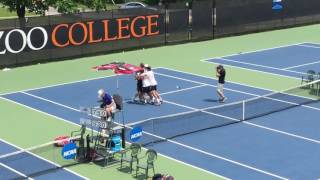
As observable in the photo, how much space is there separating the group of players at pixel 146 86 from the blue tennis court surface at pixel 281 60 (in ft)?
26.8

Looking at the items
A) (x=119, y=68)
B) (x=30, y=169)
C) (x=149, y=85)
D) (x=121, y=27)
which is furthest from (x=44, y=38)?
(x=30, y=169)

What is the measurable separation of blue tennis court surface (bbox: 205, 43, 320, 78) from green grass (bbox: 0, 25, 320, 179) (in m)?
0.94

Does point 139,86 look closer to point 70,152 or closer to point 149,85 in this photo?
point 149,85

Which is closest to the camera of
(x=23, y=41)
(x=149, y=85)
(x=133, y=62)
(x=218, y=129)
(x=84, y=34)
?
(x=218, y=129)

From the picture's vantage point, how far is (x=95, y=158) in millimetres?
17484

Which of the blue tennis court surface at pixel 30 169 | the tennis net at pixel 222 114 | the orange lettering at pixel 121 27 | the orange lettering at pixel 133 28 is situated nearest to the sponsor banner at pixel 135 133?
the tennis net at pixel 222 114

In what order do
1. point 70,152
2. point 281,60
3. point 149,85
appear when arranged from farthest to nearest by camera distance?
point 281,60, point 149,85, point 70,152

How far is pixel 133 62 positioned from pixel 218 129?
39.8 feet

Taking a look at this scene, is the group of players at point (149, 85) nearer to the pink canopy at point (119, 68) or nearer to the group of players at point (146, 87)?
the group of players at point (146, 87)

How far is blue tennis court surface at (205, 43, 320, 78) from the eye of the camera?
3028 cm

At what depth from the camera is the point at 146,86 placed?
76.8 ft

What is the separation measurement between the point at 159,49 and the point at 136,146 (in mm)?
19852

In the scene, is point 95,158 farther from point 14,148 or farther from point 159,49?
point 159,49

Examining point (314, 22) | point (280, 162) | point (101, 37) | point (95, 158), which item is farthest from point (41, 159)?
point (314, 22)
